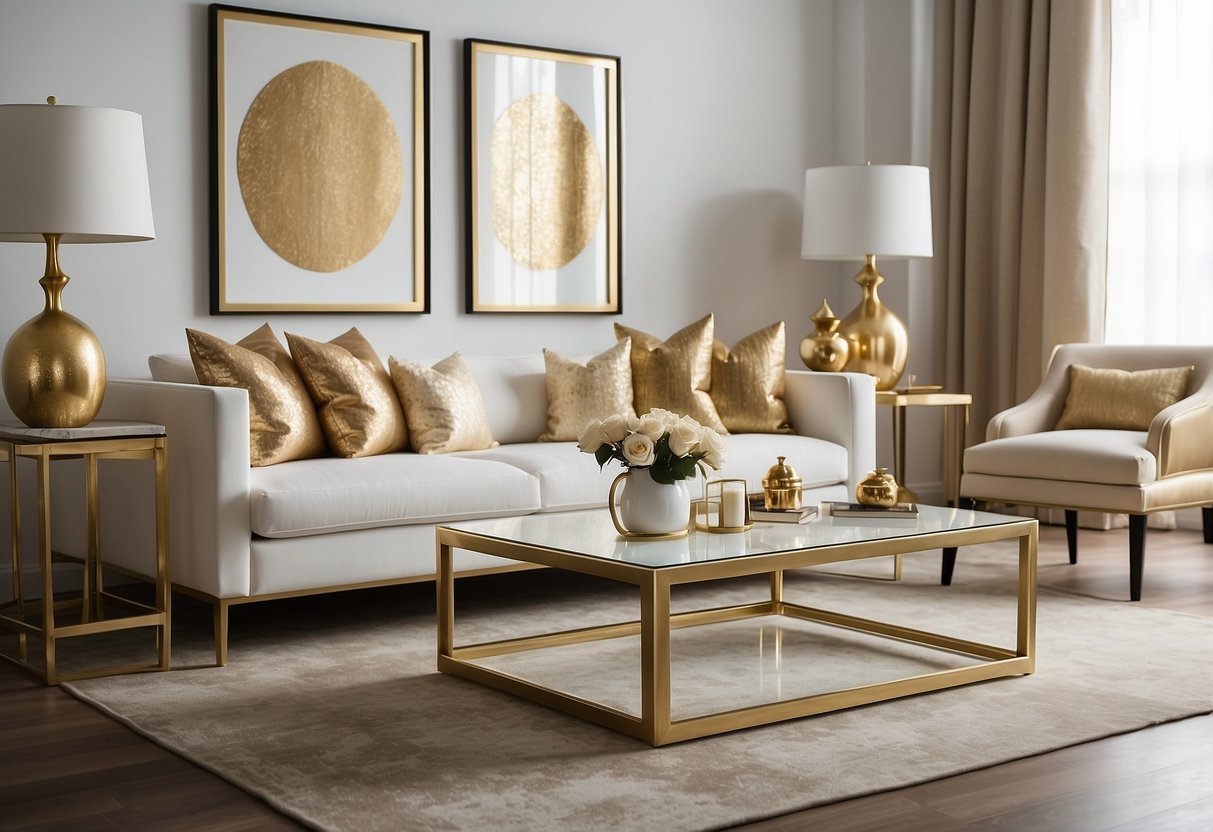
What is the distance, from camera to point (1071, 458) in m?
4.42

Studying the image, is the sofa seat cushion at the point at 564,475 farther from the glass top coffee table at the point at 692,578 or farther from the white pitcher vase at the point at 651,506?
the white pitcher vase at the point at 651,506

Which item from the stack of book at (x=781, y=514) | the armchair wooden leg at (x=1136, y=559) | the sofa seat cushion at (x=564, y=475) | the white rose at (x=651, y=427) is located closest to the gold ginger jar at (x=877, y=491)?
the stack of book at (x=781, y=514)

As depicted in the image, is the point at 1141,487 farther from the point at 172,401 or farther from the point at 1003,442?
the point at 172,401

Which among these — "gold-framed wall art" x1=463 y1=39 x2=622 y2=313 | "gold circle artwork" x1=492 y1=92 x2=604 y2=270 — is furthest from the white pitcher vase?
"gold circle artwork" x1=492 y1=92 x2=604 y2=270

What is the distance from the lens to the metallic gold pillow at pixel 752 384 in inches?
192

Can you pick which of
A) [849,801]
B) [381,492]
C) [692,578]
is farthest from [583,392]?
[849,801]

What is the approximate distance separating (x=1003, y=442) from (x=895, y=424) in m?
0.80

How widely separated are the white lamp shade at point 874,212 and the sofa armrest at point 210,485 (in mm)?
2784

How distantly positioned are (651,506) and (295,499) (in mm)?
1031

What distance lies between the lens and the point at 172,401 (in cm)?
365

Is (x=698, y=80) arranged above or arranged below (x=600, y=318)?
above

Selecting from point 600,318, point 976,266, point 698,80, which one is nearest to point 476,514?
point 600,318

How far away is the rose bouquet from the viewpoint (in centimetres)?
307

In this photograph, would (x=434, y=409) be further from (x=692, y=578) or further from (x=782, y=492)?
(x=692, y=578)
